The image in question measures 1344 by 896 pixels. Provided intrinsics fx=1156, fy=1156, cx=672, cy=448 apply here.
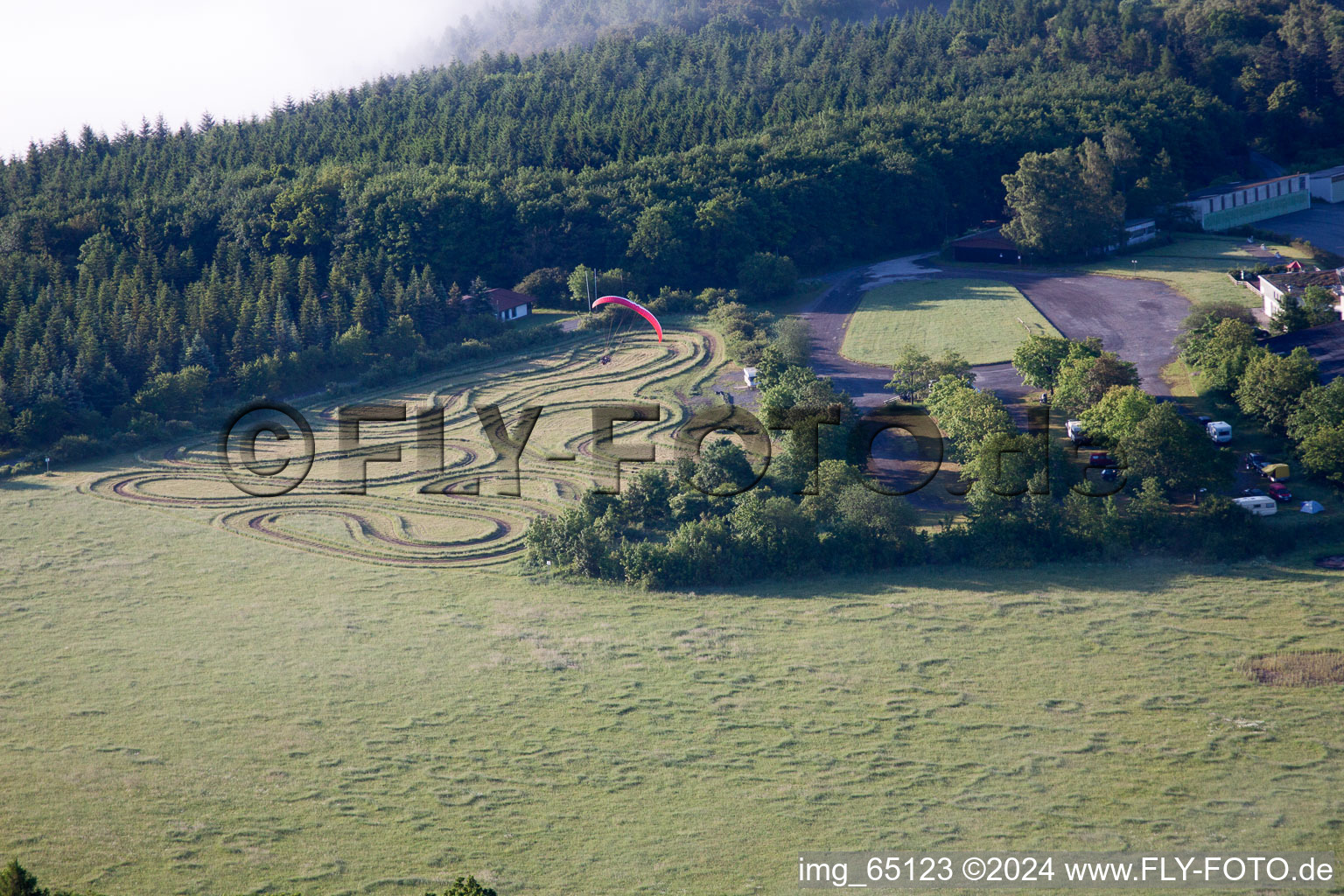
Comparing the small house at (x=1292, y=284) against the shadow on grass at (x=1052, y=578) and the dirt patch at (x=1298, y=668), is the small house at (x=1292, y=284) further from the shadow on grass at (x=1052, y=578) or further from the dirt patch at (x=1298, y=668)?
the dirt patch at (x=1298, y=668)

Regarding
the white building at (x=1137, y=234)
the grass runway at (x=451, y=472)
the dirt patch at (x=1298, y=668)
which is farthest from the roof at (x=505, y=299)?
the dirt patch at (x=1298, y=668)

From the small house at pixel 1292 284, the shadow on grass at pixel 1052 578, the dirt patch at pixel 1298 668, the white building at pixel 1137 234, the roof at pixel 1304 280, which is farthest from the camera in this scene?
the white building at pixel 1137 234

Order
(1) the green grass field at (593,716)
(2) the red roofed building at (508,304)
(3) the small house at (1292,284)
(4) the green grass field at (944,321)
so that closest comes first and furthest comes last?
(1) the green grass field at (593,716), (3) the small house at (1292,284), (4) the green grass field at (944,321), (2) the red roofed building at (508,304)

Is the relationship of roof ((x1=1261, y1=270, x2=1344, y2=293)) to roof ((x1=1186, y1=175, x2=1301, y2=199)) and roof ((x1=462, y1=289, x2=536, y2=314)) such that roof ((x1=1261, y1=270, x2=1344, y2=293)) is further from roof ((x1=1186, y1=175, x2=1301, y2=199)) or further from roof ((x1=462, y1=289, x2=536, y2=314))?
roof ((x1=462, y1=289, x2=536, y2=314))

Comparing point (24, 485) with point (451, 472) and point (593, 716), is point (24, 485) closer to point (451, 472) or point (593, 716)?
point (451, 472)

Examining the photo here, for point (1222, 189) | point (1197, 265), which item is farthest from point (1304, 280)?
point (1222, 189)

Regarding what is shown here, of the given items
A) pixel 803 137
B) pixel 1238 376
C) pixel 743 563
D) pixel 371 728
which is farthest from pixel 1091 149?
pixel 371 728
